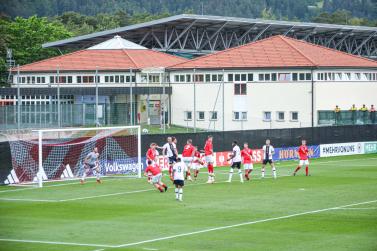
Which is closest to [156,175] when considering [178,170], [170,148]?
[178,170]

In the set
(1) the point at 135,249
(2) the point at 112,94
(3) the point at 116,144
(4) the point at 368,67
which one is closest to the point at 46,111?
(3) the point at 116,144

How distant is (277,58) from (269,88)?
4412mm

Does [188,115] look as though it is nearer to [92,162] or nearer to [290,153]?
[290,153]

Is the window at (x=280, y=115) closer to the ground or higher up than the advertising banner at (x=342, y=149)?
higher up

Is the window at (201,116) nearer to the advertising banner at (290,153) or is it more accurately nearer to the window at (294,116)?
the window at (294,116)

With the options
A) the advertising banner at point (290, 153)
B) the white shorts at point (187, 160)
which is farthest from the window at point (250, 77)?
the white shorts at point (187, 160)

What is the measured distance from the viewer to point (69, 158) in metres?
39.0

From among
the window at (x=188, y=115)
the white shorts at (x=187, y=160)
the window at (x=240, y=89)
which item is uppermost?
the window at (x=240, y=89)

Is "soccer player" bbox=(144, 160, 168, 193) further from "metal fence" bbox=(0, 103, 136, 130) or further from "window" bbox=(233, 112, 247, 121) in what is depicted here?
"window" bbox=(233, 112, 247, 121)

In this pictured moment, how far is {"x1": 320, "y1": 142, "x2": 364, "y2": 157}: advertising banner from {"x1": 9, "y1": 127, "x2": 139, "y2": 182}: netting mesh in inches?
743

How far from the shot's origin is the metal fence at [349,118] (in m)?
61.8

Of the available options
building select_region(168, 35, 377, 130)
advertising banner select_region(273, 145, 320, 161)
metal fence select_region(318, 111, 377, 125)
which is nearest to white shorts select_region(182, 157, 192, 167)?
advertising banner select_region(273, 145, 320, 161)

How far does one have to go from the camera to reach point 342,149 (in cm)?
5875

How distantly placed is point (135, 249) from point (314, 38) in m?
91.0
